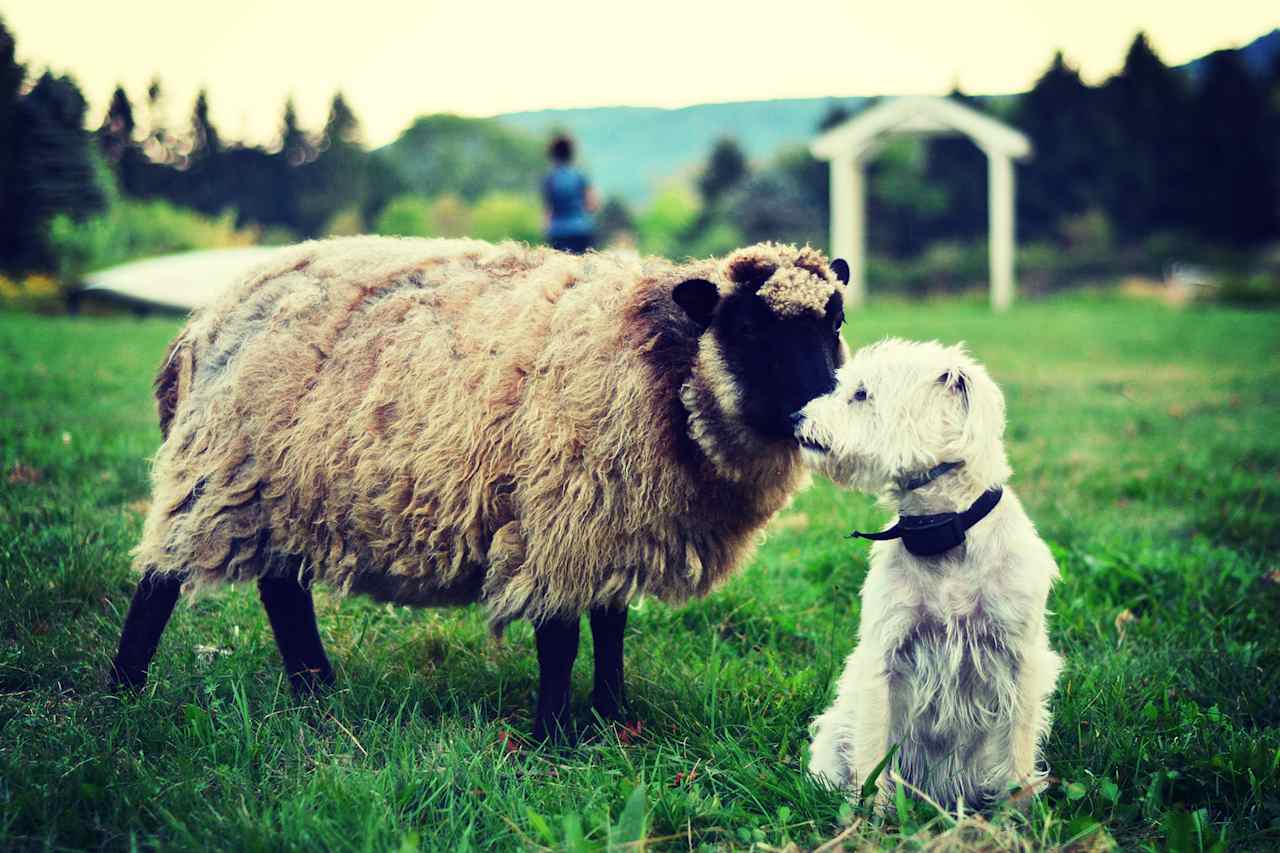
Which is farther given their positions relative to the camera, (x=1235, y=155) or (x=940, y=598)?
(x=1235, y=155)

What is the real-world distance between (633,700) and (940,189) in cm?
4096

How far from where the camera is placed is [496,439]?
3.25 meters

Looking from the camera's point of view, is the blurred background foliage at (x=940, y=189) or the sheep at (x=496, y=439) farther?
the blurred background foliage at (x=940, y=189)

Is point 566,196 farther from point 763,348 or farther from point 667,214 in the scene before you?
point 667,214

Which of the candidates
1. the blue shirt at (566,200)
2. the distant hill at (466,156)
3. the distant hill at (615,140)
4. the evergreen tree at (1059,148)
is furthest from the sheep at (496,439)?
the distant hill at (466,156)

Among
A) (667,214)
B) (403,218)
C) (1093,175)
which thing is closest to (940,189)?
(1093,175)

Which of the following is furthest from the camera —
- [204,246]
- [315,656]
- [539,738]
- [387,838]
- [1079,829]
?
[204,246]

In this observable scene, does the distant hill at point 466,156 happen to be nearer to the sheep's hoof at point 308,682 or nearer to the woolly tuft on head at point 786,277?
the sheep's hoof at point 308,682

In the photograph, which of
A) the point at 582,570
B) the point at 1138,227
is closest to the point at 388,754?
the point at 582,570

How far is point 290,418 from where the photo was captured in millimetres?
3434

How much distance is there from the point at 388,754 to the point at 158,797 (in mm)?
652

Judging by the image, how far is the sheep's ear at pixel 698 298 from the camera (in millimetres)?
3139

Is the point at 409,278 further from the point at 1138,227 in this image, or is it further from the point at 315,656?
the point at 1138,227

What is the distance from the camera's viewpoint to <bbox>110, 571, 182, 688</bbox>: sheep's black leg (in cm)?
347
